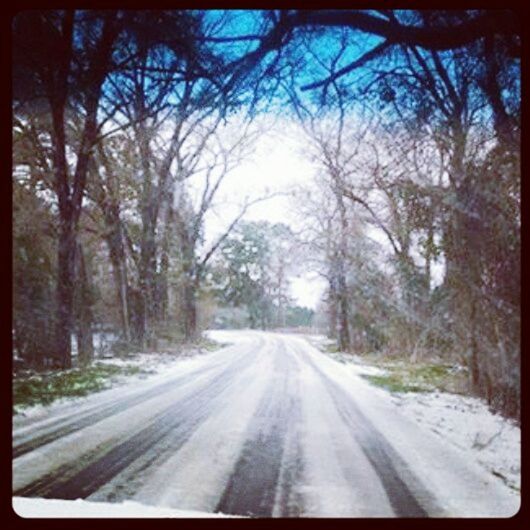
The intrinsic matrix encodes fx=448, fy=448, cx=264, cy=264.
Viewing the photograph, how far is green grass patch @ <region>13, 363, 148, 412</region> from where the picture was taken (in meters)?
2.88

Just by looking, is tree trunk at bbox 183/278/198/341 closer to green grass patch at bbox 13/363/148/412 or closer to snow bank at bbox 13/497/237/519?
green grass patch at bbox 13/363/148/412

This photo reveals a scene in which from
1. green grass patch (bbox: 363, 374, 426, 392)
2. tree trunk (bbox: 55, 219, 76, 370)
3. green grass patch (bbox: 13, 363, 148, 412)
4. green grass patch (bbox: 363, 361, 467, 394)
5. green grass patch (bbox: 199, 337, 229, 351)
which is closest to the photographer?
green grass patch (bbox: 13, 363, 148, 412)

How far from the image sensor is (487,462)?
2.44 metres

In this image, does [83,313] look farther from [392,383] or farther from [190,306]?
[392,383]

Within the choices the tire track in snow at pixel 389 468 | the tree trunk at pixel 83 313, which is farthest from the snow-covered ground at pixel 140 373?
the tire track in snow at pixel 389 468

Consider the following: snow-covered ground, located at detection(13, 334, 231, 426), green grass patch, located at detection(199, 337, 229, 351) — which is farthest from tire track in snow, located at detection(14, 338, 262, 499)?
green grass patch, located at detection(199, 337, 229, 351)

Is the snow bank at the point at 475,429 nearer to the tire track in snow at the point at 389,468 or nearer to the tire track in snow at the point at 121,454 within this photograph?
the tire track in snow at the point at 389,468

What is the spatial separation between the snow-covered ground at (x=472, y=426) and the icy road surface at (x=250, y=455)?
67 millimetres

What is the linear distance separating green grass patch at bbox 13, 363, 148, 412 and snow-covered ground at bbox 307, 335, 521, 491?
2.34 meters

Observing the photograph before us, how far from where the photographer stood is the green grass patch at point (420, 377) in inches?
124

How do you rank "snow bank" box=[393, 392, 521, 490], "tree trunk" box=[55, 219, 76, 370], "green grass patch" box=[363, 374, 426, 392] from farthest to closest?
"green grass patch" box=[363, 374, 426, 392]
"tree trunk" box=[55, 219, 76, 370]
"snow bank" box=[393, 392, 521, 490]

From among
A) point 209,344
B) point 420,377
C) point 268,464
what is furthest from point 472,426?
point 209,344
